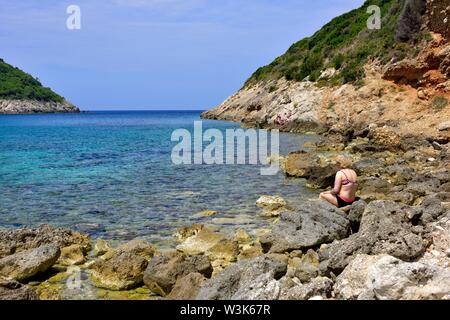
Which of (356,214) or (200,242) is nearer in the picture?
(200,242)

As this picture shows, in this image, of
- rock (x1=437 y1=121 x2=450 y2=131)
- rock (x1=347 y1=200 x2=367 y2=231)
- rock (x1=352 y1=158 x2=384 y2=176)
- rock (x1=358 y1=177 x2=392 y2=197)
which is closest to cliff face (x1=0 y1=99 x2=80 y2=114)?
rock (x1=437 y1=121 x2=450 y2=131)

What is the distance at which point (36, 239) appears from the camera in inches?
416

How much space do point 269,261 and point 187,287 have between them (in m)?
1.44

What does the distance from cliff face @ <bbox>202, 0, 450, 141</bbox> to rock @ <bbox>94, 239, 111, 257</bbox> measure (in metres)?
19.6

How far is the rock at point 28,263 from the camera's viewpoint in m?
8.56

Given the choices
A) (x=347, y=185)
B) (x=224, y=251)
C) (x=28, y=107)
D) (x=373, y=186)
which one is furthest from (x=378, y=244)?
(x=28, y=107)

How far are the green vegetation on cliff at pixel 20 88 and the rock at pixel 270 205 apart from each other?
17823cm

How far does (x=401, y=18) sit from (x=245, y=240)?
→ 3319 centimetres

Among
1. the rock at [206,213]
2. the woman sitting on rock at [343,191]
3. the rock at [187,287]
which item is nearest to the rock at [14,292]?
the rock at [187,287]

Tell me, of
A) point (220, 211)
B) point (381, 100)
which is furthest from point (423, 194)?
point (381, 100)

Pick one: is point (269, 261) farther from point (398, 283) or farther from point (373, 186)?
point (373, 186)

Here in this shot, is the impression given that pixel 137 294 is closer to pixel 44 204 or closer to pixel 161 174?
pixel 44 204

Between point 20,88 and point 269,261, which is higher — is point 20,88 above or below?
above
